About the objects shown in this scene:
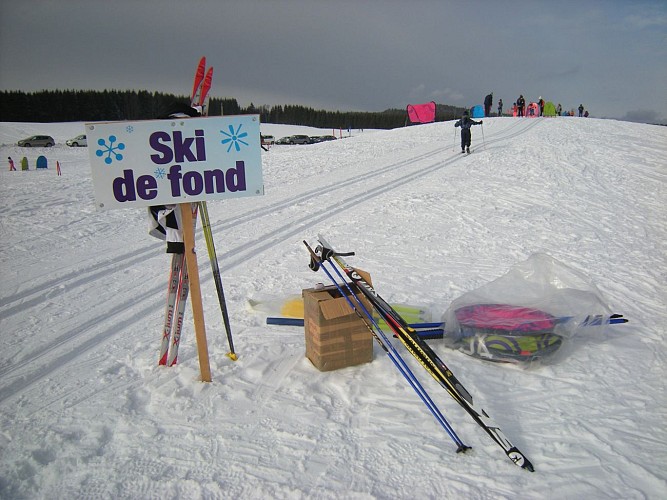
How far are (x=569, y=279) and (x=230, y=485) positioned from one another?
379 cm

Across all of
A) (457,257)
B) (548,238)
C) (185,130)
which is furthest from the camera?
(548,238)

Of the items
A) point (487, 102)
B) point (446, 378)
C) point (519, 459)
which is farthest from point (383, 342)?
point (487, 102)

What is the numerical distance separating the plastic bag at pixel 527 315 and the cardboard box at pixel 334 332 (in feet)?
2.97

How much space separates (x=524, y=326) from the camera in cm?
382

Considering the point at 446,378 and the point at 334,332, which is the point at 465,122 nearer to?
the point at 334,332

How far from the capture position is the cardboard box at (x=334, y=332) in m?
3.51

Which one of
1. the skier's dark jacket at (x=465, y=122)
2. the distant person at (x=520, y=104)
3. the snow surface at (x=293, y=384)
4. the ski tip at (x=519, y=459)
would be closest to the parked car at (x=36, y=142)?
the snow surface at (x=293, y=384)

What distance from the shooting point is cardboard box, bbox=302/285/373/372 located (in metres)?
3.51

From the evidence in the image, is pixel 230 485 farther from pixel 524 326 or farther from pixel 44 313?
pixel 44 313

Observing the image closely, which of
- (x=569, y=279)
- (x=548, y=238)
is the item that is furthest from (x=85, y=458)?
(x=548, y=238)

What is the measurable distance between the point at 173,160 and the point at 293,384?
2.01m

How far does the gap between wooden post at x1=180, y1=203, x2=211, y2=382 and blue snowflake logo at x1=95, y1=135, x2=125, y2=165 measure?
579 millimetres

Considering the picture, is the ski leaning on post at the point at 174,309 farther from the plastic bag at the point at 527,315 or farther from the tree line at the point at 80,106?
the tree line at the point at 80,106

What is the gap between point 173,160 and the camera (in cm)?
318
